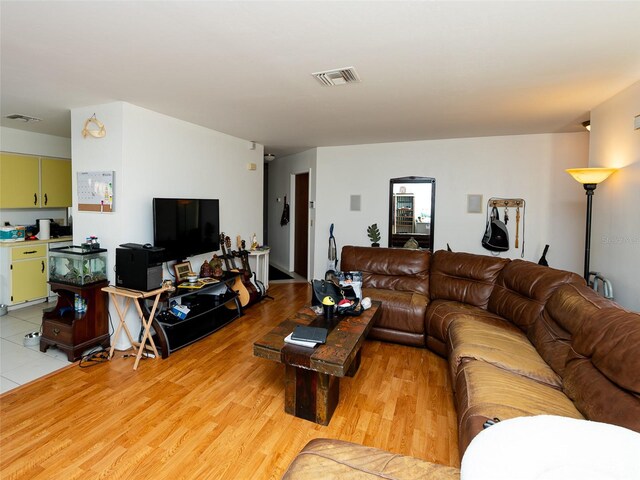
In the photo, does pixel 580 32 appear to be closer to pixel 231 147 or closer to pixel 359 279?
pixel 359 279

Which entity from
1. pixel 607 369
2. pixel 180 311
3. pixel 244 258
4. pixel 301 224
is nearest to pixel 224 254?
pixel 244 258

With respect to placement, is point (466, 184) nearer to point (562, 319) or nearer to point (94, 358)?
point (562, 319)

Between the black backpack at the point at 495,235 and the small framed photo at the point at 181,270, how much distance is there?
155 inches

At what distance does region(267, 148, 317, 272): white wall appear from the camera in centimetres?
588

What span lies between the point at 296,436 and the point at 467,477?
4.77 ft

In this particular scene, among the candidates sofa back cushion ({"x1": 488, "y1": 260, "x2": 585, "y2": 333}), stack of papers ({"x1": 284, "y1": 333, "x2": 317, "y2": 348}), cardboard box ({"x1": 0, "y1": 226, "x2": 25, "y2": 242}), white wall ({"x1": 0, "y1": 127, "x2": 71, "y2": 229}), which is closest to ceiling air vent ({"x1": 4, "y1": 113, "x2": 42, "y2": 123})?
white wall ({"x1": 0, "y1": 127, "x2": 71, "y2": 229})

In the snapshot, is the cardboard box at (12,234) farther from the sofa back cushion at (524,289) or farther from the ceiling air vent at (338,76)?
the sofa back cushion at (524,289)

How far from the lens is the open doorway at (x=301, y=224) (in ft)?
21.1

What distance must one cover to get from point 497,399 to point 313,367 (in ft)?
3.18

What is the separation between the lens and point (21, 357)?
9.79 feet

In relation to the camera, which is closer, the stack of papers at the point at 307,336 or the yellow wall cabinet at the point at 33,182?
the stack of papers at the point at 307,336

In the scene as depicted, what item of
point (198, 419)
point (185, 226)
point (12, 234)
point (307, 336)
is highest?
point (185, 226)

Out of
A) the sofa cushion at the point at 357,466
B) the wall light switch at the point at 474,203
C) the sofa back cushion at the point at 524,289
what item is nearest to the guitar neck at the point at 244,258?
the sofa back cushion at the point at 524,289

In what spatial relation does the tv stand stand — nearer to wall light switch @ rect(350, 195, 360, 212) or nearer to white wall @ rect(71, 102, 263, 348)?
white wall @ rect(71, 102, 263, 348)
